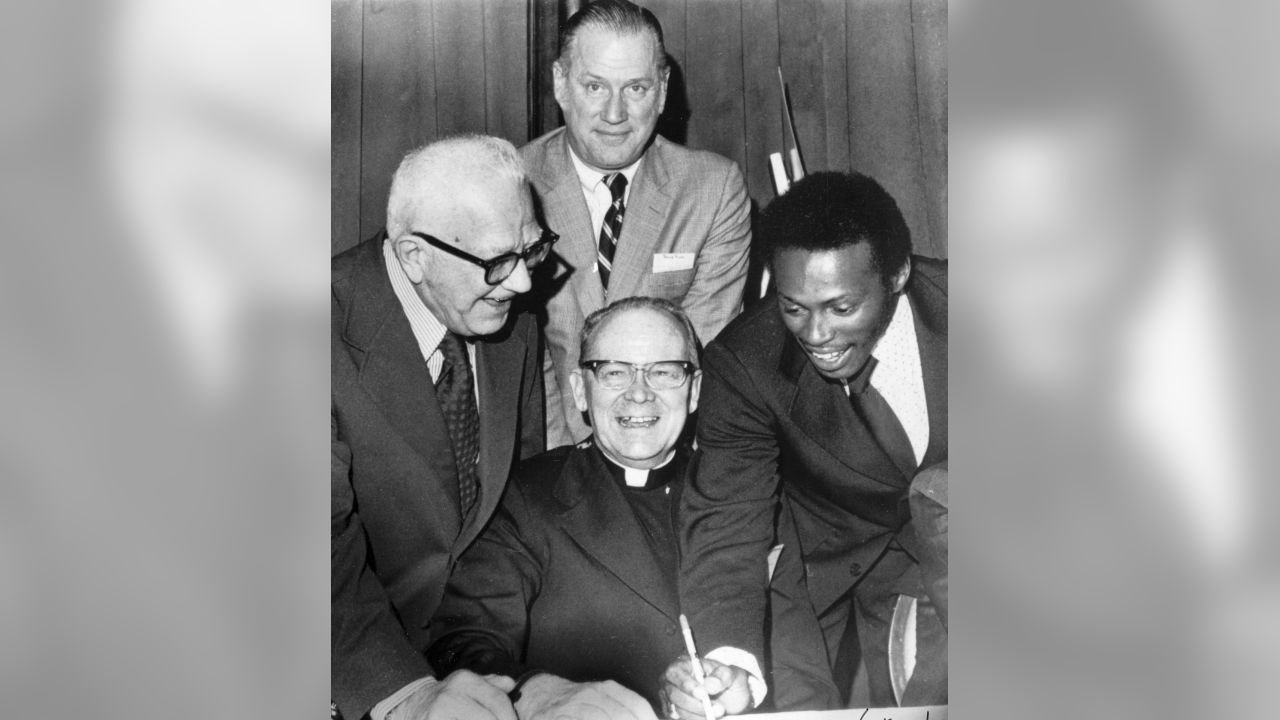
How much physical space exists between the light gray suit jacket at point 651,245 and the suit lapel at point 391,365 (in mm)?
283

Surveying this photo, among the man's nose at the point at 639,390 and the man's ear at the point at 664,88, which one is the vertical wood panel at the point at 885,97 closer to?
the man's ear at the point at 664,88

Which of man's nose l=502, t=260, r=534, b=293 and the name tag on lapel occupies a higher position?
the name tag on lapel

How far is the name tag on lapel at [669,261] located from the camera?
3.27 m

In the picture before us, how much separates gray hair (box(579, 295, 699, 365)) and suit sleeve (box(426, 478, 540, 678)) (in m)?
0.39

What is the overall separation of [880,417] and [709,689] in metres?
0.78

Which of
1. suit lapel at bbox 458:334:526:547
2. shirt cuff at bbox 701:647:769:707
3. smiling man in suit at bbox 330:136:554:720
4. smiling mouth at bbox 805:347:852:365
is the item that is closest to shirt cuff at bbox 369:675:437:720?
smiling man in suit at bbox 330:136:554:720

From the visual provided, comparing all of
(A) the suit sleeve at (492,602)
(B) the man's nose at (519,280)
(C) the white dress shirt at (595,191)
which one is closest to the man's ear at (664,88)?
(C) the white dress shirt at (595,191)

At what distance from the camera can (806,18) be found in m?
3.30

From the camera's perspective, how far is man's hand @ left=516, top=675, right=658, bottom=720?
320cm

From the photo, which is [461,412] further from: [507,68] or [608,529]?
[507,68]

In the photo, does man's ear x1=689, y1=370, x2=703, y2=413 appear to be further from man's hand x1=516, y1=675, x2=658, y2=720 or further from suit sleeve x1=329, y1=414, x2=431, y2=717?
suit sleeve x1=329, y1=414, x2=431, y2=717
